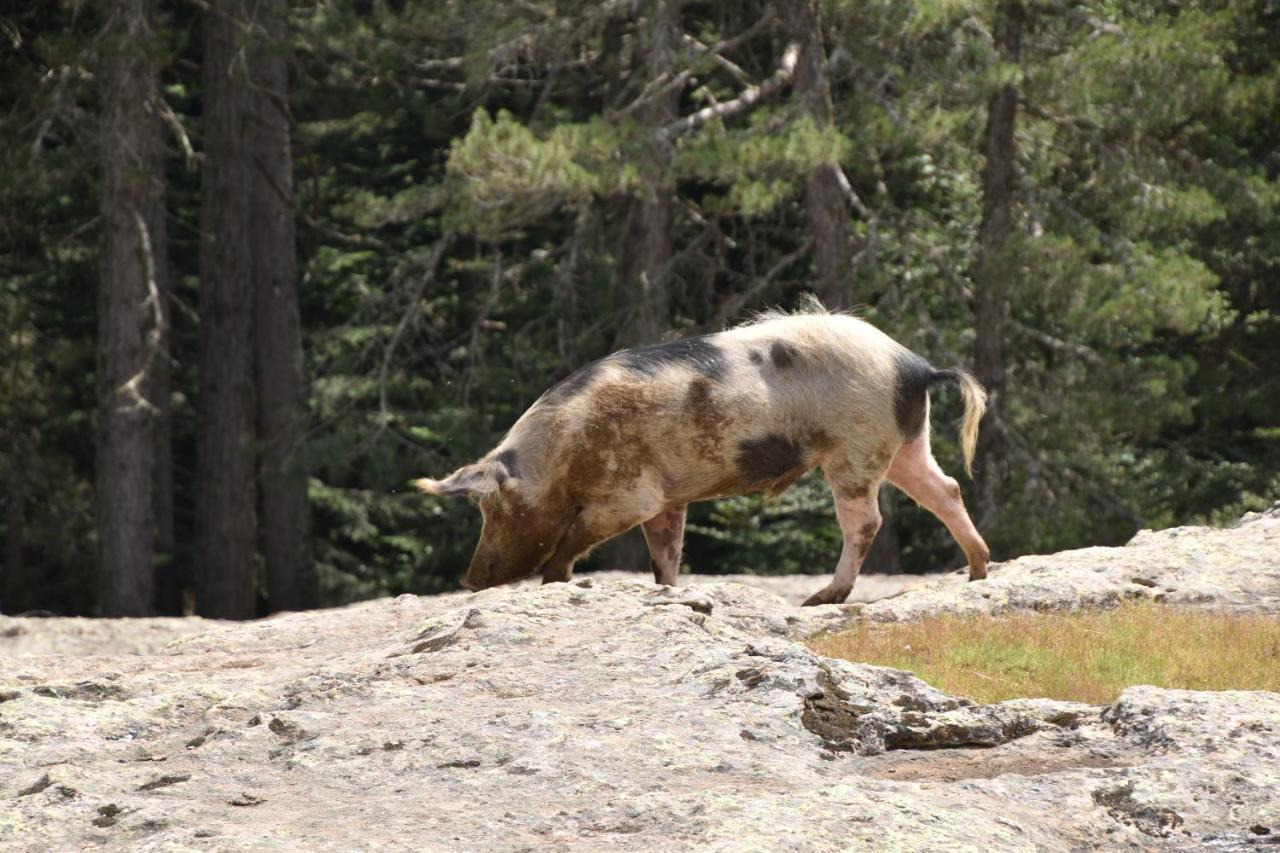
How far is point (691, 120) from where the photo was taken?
59.9ft

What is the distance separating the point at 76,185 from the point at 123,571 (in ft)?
16.8

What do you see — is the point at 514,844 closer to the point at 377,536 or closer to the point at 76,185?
the point at 76,185

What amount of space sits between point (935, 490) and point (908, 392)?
778 millimetres

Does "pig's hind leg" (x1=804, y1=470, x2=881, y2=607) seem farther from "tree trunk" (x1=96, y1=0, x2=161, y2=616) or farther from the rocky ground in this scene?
Answer: "tree trunk" (x1=96, y1=0, x2=161, y2=616)

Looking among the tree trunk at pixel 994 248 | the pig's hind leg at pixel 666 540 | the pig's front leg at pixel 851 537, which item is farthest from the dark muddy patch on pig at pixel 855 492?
the tree trunk at pixel 994 248

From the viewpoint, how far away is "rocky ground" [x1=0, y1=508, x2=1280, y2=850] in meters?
5.16

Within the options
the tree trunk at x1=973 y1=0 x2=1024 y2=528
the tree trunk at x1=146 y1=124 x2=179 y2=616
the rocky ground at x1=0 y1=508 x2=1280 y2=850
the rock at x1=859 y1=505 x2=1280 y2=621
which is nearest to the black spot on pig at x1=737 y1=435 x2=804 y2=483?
the rock at x1=859 y1=505 x2=1280 y2=621

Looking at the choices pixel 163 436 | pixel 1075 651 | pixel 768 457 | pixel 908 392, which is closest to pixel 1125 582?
pixel 908 392

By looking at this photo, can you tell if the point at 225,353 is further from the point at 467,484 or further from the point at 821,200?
the point at 467,484

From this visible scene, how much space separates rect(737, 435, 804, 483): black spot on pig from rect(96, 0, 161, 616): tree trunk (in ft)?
40.7

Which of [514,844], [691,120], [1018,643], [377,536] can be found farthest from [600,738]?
[377,536]

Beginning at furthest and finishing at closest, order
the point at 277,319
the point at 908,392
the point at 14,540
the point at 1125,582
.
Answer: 1. the point at 14,540
2. the point at 277,319
3. the point at 908,392
4. the point at 1125,582

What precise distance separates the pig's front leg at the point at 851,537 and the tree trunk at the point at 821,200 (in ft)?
28.3

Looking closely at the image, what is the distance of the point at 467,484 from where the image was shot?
9.30 metres
